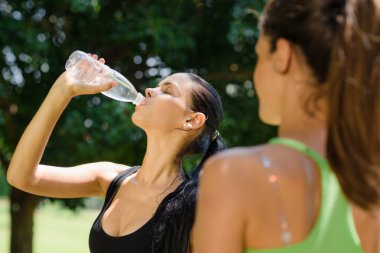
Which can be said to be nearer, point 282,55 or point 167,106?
point 282,55

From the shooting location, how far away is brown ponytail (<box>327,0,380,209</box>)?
4.72 ft

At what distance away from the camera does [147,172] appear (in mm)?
3137

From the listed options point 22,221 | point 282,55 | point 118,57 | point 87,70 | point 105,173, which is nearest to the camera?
point 282,55

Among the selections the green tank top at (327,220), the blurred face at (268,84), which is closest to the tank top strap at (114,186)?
the blurred face at (268,84)

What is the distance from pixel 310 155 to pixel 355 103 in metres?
0.14

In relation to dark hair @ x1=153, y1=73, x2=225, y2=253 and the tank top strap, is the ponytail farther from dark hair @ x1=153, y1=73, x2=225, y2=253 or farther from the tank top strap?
the tank top strap

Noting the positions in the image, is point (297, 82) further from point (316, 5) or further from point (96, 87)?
point (96, 87)

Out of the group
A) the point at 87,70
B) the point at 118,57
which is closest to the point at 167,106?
the point at 87,70

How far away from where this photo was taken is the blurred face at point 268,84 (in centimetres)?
155

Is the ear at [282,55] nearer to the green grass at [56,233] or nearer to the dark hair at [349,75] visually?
the dark hair at [349,75]

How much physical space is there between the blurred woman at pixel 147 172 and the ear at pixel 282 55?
1.47 m

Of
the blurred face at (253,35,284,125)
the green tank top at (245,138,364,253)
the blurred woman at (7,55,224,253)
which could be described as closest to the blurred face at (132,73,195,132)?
the blurred woman at (7,55,224,253)

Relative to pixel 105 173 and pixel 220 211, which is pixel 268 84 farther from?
pixel 105 173

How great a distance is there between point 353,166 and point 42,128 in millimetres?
1687
